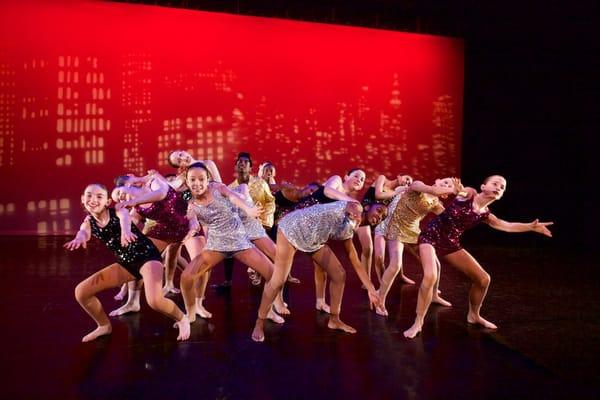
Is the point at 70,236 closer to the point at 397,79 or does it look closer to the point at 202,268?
the point at 202,268

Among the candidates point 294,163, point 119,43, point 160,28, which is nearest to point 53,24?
point 119,43

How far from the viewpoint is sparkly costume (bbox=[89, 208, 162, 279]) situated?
3391mm

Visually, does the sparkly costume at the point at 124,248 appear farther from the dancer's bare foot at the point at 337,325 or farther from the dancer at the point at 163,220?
the dancer's bare foot at the point at 337,325

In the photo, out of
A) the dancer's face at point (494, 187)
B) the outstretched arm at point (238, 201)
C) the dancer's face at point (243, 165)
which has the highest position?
the dancer's face at point (243, 165)

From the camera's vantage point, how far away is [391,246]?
4.62 metres

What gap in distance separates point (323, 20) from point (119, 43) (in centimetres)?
359

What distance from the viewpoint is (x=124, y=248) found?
135 inches

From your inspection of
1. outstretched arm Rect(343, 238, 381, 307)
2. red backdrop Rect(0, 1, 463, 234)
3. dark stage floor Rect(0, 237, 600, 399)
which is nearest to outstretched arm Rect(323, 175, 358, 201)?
outstretched arm Rect(343, 238, 381, 307)

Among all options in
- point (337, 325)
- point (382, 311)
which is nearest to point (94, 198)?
point (337, 325)

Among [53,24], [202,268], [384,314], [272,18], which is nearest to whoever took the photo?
[202,268]

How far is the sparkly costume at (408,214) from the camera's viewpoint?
4531 mm

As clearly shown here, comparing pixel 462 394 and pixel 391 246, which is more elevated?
pixel 391 246

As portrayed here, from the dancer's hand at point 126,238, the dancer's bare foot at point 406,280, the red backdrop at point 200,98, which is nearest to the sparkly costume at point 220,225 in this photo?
the dancer's hand at point 126,238

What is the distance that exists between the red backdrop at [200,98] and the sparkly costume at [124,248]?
208 inches
